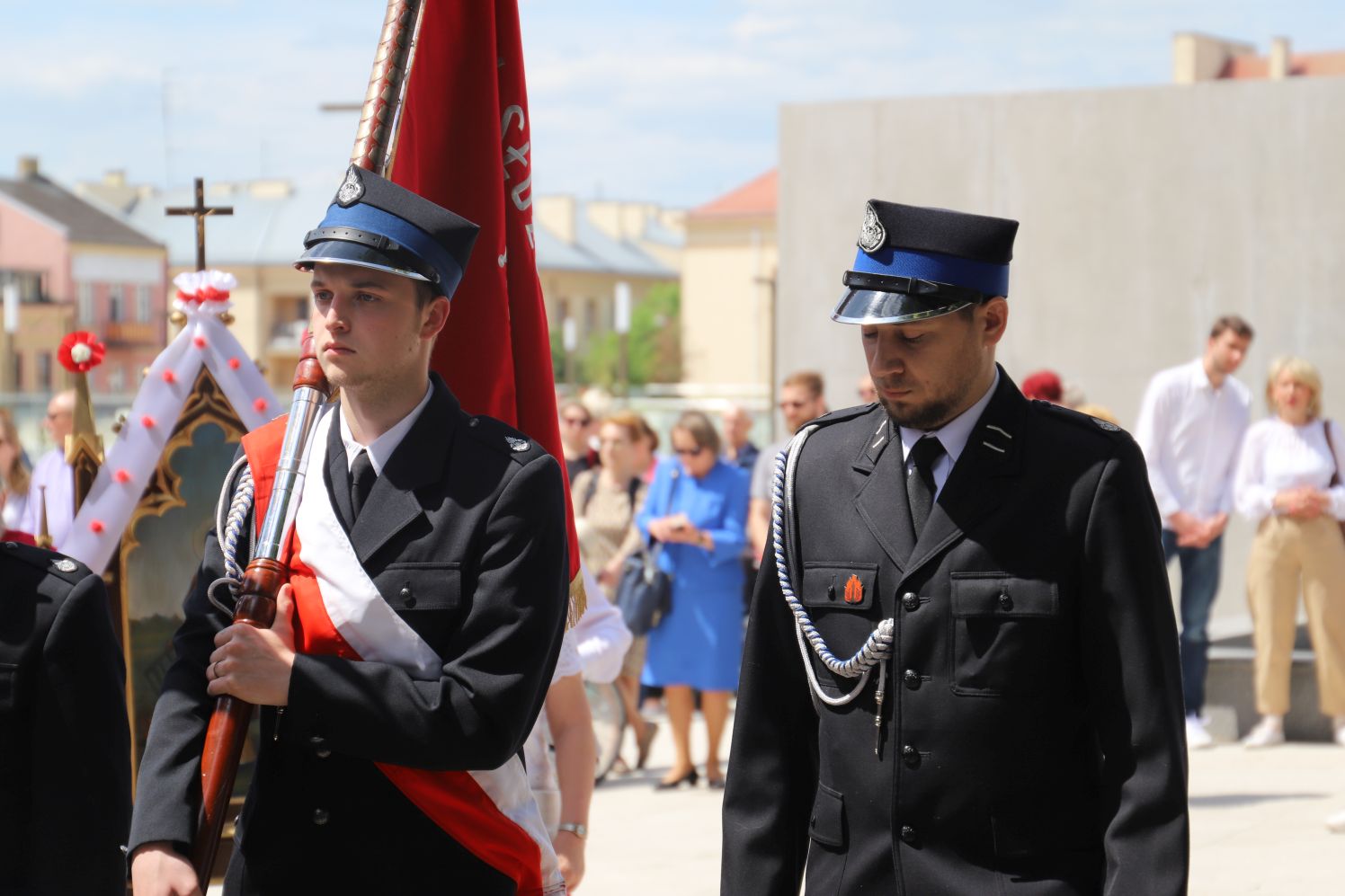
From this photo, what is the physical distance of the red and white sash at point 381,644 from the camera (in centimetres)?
311

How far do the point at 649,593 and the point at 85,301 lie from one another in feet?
262

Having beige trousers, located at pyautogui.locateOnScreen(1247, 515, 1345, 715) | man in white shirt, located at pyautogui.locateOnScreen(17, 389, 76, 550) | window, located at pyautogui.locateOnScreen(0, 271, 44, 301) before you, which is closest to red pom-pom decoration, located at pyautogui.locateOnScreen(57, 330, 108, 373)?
man in white shirt, located at pyautogui.locateOnScreen(17, 389, 76, 550)

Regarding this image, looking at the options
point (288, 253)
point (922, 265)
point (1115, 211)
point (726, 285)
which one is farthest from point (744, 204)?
point (922, 265)

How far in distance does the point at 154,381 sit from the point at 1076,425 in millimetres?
3629

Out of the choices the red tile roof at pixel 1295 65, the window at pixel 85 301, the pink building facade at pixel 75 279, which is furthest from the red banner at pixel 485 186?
the window at pixel 85 301

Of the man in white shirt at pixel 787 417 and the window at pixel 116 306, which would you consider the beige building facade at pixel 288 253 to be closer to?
the window at pixel 116 306

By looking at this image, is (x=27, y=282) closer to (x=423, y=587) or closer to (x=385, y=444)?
(x=385, y=444)

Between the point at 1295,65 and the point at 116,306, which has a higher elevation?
the point at 1295,65

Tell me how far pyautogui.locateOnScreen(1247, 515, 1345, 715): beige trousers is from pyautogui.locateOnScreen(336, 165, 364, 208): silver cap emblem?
27.8ft

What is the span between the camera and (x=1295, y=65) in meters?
79.5

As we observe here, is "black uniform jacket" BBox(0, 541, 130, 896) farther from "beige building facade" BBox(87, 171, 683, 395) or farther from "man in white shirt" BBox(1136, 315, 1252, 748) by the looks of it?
"beige building facade" BBox(87, 171, 683, 395)

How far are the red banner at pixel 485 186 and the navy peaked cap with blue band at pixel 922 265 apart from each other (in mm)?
1348

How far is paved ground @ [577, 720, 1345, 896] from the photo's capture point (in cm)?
764

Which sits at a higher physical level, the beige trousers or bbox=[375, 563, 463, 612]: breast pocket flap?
bbox=[375, 563, 463, 612]: breast pocket flap
